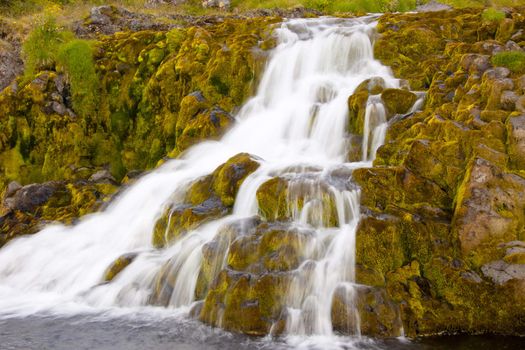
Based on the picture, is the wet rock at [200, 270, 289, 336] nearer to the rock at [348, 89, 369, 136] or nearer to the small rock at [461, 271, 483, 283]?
the small rock at [461, 271, 483, 283]

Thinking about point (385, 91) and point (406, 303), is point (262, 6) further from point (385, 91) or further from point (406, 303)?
point (406, 303)

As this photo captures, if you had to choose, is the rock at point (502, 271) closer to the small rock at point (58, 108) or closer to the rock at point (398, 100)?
the rock at point (398, 100)

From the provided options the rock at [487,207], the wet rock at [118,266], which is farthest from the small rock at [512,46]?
the wet rock at [118,266]

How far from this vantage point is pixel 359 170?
31.3 feet

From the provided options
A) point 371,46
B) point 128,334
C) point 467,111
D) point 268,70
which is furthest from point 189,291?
point 371,46

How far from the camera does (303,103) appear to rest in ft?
46.6

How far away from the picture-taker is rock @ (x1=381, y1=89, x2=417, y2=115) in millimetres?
11891

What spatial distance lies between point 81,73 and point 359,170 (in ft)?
39.0

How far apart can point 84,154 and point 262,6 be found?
13.1 m

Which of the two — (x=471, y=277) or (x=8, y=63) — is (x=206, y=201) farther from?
(x=8, y=63)

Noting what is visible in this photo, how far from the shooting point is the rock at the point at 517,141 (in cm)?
883

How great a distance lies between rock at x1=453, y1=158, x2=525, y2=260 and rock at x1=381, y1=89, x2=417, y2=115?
3.57 meters

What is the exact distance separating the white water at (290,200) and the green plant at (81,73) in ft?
18.0

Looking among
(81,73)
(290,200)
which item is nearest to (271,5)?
(81,73)
